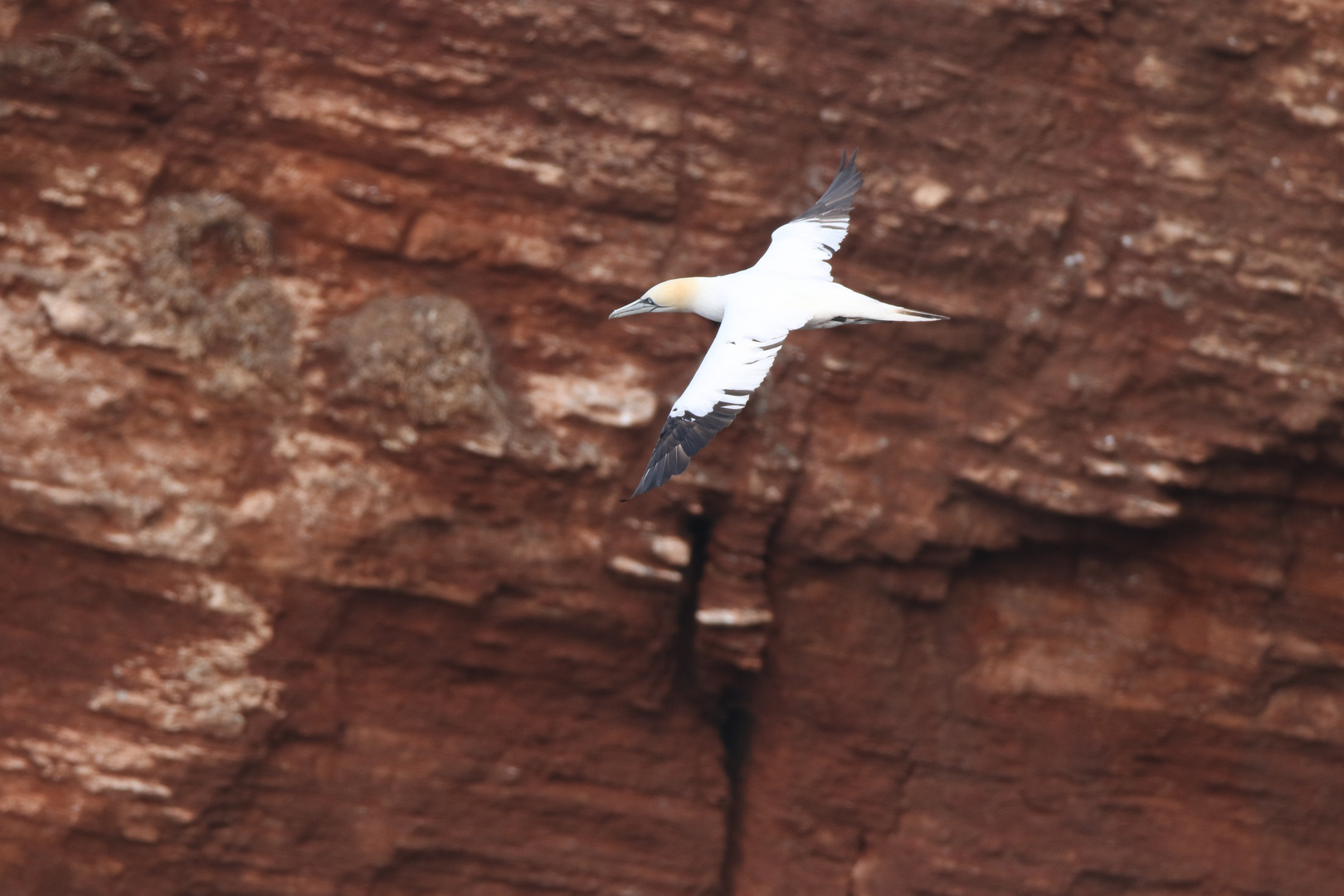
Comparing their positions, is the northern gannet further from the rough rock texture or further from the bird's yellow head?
the rough rock texture

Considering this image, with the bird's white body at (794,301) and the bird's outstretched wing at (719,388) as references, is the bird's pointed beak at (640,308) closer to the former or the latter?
the bird's white body at (794,301)

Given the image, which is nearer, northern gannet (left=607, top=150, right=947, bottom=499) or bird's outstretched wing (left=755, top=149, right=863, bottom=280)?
northern gannet (left=607, top=150, right=947, bottom=499)

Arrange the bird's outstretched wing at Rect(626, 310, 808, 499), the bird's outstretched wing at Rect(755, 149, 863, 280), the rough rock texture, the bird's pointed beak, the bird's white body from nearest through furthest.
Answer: the bird's outstretched wing at Rect(626, 310, 808, 499) < the bird's white body < the bird's pointed beak < the bird's outstretched wing at Rect(755, 149, 863, 280) < the rough rock texture

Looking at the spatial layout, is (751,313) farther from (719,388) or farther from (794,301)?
(719,388)

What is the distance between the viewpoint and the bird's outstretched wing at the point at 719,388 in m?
5.88

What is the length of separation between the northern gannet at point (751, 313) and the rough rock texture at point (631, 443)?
1.06 metres

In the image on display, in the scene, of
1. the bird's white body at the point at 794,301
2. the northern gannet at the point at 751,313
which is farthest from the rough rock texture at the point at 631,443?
the bird's white body at the point at 794,301

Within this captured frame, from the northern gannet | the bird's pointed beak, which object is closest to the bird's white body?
the northern gannet

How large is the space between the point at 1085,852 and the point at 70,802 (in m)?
5.74

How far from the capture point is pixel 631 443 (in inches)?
322

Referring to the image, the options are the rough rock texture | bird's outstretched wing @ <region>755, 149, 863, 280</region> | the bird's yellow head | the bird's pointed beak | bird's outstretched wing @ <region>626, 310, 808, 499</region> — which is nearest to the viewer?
bird's outstretched wing @ <region>626, 310, 808, 499</region>

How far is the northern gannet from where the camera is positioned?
19.5 feet

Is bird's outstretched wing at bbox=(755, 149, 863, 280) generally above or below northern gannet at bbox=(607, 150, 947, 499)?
above

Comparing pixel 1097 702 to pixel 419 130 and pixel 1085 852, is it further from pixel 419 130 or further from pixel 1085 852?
pixel 419 130
